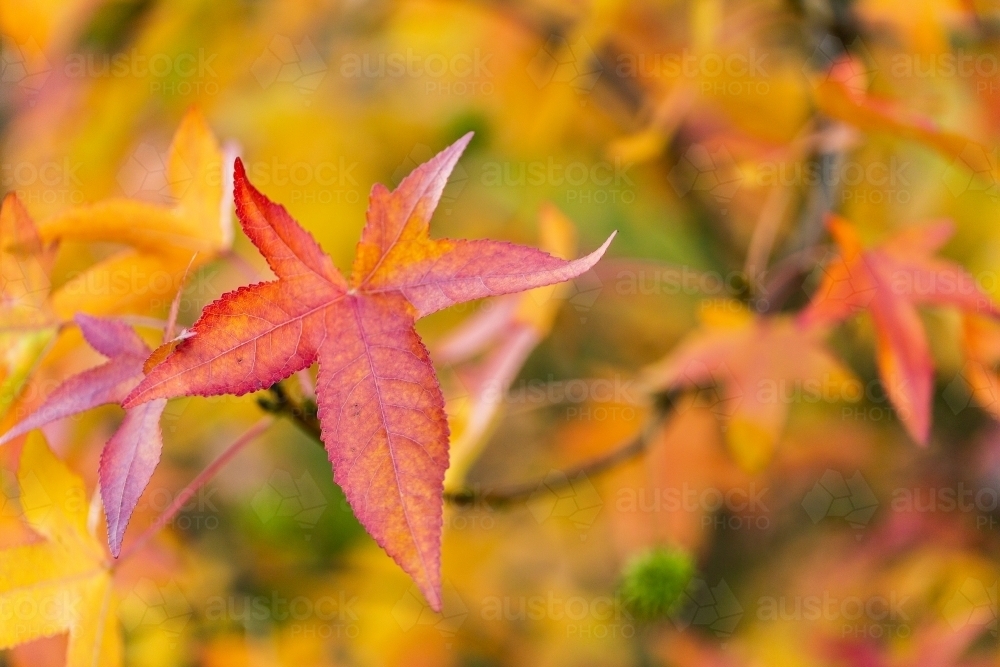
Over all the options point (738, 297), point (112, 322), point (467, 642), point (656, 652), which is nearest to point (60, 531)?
point (112, 322)

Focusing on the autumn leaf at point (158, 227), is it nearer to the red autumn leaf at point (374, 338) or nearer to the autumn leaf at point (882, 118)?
the red autumn leaf at point (374, 338)


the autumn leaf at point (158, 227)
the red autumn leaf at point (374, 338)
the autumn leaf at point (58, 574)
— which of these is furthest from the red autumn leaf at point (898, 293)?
the autumn leaf at point (58, 574)

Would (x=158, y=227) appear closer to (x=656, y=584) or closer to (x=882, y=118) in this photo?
(x=882, y=118)

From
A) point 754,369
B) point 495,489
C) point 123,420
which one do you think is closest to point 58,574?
point 123,420

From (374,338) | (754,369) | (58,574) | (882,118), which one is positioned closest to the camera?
(374,338)

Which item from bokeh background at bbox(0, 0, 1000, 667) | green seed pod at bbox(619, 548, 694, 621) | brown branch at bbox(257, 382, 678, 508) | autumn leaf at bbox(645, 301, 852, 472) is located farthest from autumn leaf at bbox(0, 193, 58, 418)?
green seed pod at bbox(619, 548, 694, 621)
